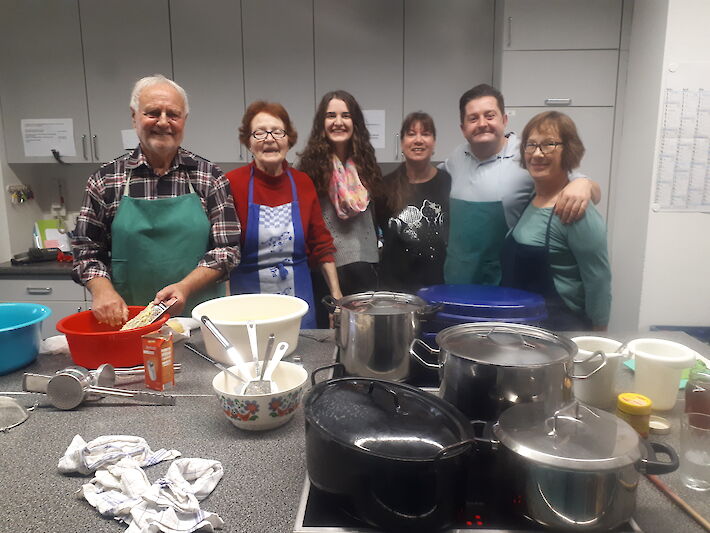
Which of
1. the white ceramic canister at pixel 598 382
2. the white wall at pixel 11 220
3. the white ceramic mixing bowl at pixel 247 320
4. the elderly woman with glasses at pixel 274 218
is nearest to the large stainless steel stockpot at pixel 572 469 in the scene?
the white ceramic canister at pixel 598 382

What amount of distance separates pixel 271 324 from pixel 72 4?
2.78m

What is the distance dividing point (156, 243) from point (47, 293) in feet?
5.13

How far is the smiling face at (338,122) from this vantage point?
1928mm

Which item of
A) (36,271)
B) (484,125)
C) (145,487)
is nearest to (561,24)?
(484,125)

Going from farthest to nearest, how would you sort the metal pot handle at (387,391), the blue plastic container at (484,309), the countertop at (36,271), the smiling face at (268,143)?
the countertop at (36,271) → the smiling face at (268,143) → the blue plastic container at (484,309) → the metal pot handle at (387,391)

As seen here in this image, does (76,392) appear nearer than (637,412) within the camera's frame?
No

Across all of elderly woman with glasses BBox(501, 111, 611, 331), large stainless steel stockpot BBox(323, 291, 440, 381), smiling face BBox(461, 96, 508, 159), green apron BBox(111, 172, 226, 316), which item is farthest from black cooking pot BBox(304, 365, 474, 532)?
smiling face BBox(461, 96, 508, 159)

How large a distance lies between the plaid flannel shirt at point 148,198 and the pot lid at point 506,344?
92 cm

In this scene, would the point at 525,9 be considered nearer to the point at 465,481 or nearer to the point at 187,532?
the point at 465,481

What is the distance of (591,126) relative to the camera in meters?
2.62

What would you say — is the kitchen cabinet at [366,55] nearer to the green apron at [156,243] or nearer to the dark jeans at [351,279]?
the dark jeans at [351,279]

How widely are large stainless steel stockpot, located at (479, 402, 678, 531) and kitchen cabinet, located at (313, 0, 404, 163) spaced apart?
7.94ft

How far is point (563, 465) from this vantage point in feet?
1.95

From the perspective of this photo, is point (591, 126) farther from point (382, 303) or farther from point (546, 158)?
point (382, 303)
